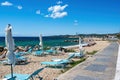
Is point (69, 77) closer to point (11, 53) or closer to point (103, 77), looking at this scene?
point (103, 77)

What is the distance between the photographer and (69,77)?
8.19m

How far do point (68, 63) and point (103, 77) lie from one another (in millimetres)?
5168

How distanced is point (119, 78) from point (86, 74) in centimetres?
195

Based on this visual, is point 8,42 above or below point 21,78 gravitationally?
above

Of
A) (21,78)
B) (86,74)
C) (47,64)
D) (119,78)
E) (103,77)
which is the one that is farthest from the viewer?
(47,64)

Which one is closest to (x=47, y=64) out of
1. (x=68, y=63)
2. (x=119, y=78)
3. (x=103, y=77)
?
(x=68, y=63)

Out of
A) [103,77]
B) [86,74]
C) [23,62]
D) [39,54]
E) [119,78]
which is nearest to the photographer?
[119,78]

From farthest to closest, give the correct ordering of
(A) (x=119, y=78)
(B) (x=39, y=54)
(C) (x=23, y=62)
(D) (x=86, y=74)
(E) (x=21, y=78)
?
(B) (x=39, y=54)
(C) (x=23, y=62)
(D) (x=86, y=74)
(E) (x=21, y=78)
(A) (x=119, y=78)

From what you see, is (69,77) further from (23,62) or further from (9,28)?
(23,62)

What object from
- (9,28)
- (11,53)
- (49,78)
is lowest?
(49,78)

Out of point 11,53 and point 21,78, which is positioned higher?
point 11,53

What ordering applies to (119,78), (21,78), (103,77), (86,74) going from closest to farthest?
(119,78), (21,78), (103,77), (86,74)

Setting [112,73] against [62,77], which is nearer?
[62,77]

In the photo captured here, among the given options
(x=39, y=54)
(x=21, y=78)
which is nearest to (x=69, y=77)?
(x=21, y=78)
